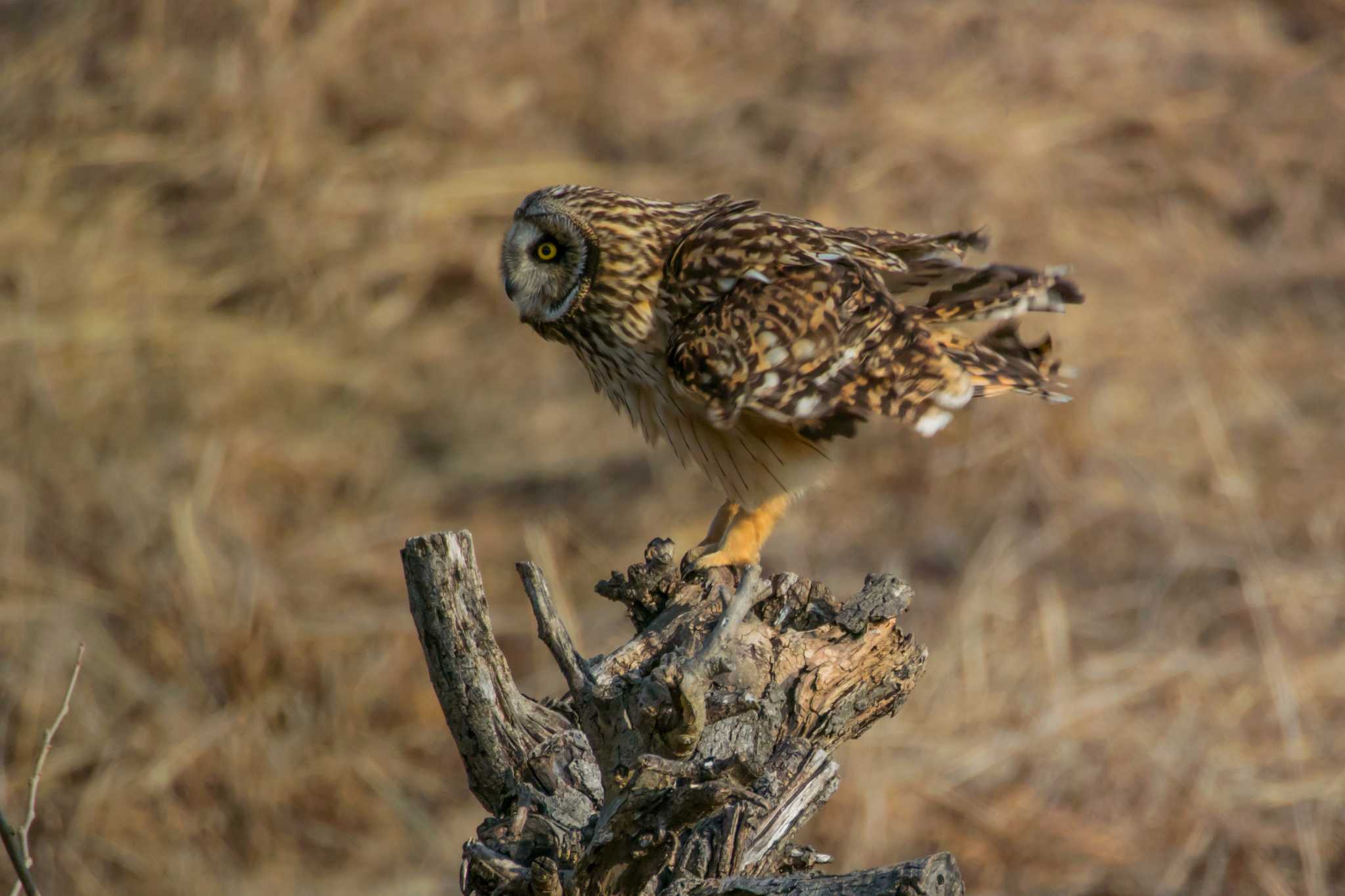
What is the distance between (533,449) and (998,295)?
5.05m

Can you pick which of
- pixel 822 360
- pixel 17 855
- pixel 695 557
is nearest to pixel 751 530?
pixel 695 557

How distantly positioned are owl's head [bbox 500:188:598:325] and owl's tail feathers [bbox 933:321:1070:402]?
0.87m

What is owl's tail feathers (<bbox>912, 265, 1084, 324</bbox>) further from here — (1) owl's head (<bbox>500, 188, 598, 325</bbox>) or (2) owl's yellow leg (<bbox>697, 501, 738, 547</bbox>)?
(1) owl's head (<bbox>500, 188, 598, 325</bbox>)

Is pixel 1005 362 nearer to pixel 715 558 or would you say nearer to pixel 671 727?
pixel 715 558

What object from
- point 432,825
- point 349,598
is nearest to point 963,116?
point 349,598

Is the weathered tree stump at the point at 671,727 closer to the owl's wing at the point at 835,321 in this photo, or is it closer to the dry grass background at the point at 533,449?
the owl's wing at the point at 835,321

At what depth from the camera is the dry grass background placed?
6426 mm

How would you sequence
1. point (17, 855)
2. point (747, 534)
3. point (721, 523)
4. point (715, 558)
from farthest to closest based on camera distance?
point (721, 523)
point (747, 534)
point (715, 558)
point (17, 855)

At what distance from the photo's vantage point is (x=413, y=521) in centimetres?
798

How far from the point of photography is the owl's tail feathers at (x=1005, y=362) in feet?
11.4

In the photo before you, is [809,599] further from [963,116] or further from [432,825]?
[963,116]

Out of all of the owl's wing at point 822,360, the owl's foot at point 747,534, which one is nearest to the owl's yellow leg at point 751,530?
the owl's foot at point 747,534

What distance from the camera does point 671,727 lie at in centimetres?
204

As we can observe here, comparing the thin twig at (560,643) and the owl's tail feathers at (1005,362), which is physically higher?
the thin twig at (560,643)
